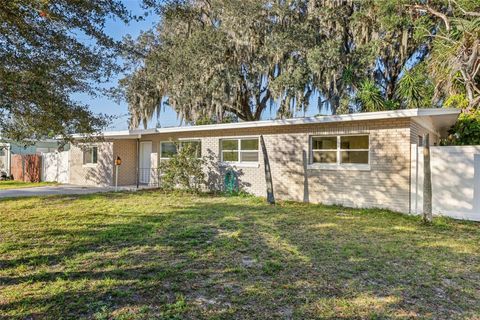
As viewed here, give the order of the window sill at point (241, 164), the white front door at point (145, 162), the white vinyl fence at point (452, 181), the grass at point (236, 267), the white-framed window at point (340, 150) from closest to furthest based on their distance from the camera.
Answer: the grass at point (236, 267), the white vinyl fence at point (452, 181), the white-framed window at point (340, 150), the window sill at point (241, 164), the white front door at point (145, 162)

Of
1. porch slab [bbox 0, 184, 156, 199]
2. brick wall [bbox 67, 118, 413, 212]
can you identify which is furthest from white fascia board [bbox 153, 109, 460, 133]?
porch slab [bbox 0, 184, 156, 199]

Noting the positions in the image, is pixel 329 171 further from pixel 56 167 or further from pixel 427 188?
pixel 56 167

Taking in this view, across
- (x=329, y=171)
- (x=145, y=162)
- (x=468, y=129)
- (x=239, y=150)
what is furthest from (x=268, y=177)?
(x=145, y=162)

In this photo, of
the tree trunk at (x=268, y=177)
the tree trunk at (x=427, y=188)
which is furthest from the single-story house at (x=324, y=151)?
the tree trunk at (x=427, y=188)

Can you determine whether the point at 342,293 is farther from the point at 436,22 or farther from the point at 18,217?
the point at 436,22

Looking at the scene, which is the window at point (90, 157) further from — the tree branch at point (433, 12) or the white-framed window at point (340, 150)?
the tree branch at point (433, 12)

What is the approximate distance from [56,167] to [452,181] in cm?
1962

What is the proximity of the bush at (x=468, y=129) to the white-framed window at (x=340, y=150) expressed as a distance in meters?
4.17

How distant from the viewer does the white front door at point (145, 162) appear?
16.8 meters

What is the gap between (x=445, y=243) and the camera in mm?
6168

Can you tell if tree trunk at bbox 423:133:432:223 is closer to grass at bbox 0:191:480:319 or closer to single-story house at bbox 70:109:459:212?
grass at bbox 0:191:480:319

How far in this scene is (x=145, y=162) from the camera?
17109 millimetres

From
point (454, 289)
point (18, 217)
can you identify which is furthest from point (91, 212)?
point (454, 289)

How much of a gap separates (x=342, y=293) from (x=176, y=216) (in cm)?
541
